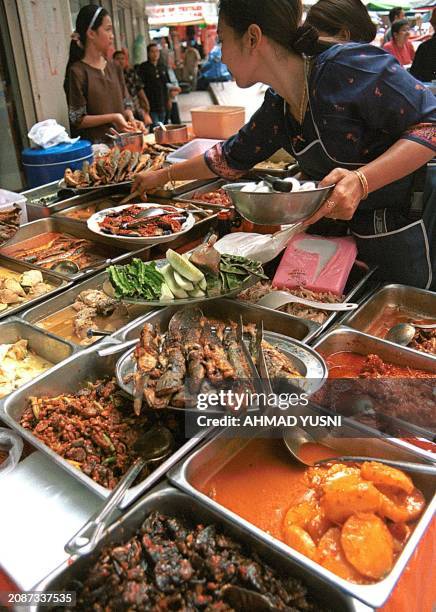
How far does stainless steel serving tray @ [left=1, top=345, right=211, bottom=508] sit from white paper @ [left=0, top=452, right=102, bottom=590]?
81 millimetres

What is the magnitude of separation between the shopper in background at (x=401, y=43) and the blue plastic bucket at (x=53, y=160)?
804 centimetres

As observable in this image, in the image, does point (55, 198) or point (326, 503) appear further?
point (55, 198)

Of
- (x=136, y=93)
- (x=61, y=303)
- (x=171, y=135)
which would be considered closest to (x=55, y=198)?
(x=61, y=303)

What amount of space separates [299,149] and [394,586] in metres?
2.06

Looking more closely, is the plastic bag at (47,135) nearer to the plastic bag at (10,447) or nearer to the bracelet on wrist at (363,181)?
the bracelet on wrist at (363,181)

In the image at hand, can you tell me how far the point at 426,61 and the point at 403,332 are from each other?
20.4 ft

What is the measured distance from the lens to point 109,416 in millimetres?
1577

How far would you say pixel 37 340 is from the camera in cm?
208

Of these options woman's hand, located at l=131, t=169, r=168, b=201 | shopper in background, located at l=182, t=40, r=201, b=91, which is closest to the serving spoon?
woman's hand, located at l=131, t=169, r=168, b=201

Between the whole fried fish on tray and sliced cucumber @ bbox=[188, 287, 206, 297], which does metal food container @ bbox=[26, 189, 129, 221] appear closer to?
sliced cucumber @ bbox=[188, 287, 206, 297]

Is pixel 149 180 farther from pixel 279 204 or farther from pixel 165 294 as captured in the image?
pixel 279 204

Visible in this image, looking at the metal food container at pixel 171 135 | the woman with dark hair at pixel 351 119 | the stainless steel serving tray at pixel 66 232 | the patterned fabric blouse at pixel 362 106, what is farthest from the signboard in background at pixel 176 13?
the patterned fabric blouse at pixel 362 106

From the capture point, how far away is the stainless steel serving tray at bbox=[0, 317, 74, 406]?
198cm

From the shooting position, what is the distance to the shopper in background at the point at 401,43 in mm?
9475
